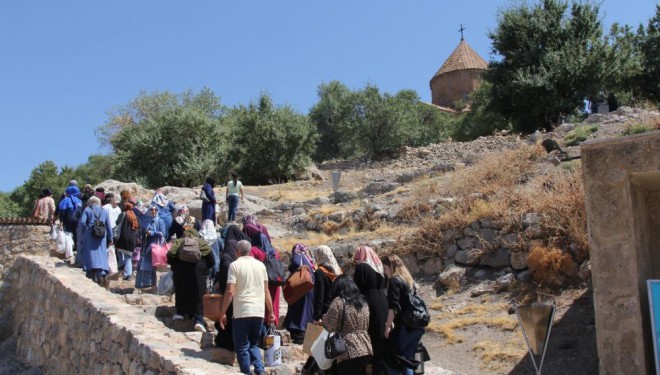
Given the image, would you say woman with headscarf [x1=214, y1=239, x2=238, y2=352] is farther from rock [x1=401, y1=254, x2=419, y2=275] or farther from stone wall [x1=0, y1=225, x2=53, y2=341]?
stone wall [x1=0, y1=225, x2=53, y2=341]

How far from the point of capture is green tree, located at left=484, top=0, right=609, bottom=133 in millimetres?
26906

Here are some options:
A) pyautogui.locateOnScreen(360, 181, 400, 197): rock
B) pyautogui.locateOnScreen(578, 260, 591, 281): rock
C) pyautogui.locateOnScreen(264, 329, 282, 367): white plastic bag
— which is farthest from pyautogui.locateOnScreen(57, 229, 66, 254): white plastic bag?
pyautogui.locateOnScreen(360, 181, 400, 197): rock

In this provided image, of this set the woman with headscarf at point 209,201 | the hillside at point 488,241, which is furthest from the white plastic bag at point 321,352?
the woman with headscarf at point 209,201

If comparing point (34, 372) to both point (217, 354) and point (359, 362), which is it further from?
point (359, 362)

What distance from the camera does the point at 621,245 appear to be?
770 centimetres

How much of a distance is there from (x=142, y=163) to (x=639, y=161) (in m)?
25.3

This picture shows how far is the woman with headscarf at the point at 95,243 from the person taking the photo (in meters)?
→ 11.6

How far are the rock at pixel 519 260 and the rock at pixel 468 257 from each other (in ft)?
2.71

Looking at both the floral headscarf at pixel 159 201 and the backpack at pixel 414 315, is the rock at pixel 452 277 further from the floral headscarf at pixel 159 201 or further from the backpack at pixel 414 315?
the backpack at pixel 414 315

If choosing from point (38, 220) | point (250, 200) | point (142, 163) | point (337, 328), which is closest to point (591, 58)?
point (250, 200)

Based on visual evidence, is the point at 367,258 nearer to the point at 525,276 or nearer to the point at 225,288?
the point at 225,288

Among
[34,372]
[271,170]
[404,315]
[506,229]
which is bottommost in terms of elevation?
[34,372]

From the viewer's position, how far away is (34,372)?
1070 centimetres

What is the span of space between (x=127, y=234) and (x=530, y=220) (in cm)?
744
